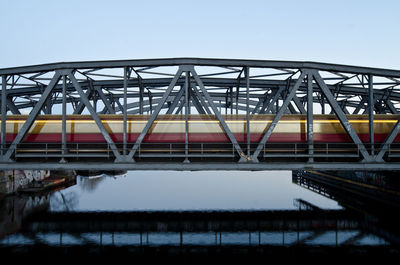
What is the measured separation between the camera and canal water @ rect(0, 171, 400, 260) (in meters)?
21.7

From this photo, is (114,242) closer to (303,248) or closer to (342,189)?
(303,248)

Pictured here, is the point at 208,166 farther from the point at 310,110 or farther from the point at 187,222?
the point at 187,222

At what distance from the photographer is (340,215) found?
29.6m

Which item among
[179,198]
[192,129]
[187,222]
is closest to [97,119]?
[192,129]

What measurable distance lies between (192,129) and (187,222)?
9487 millimetres

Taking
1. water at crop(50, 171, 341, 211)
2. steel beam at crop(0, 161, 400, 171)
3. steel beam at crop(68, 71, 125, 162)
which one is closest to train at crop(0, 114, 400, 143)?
steel beam at crop(68, 71, 125, 162)

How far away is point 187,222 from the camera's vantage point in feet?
88.1

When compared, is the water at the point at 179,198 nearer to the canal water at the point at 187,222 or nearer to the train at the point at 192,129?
the canal water at the point at 187,222

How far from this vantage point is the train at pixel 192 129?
68.7 feet

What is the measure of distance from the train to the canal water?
22.1 feet

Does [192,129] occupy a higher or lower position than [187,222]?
higher

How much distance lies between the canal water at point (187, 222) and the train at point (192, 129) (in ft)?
22.1

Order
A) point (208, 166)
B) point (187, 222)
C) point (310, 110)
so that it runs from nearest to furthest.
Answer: point (208, 166), point (310, 110), point (187, 222)

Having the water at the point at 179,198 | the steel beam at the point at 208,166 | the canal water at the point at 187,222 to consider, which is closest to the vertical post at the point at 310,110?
the steel beam at the point at 208,166
